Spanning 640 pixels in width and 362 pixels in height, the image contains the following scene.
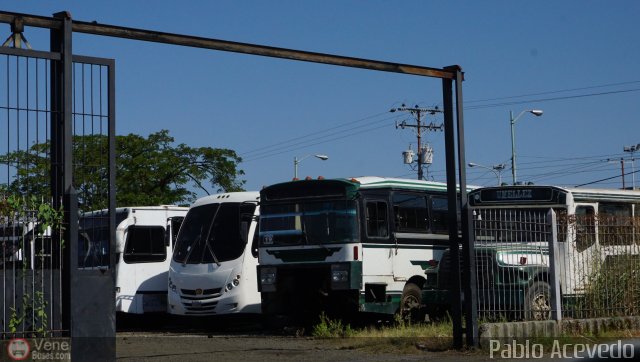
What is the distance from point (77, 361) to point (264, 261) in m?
9.64

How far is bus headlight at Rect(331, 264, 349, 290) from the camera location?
19.5 meters

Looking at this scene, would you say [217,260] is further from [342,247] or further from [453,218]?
[453,218]

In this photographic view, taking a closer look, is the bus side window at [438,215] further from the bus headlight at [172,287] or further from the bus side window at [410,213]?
the bus headlight at [172,287]

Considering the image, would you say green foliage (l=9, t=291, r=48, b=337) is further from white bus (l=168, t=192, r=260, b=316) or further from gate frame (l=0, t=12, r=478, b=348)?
white bus (l=168, t=192, r=260, b=316)

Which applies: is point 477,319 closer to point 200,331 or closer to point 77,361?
point 77,361

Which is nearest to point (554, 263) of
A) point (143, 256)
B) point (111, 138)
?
point (111, 138)

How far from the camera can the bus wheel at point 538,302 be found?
607 inches

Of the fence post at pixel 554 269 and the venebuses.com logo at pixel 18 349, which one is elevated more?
the fence post at pixel 554 269

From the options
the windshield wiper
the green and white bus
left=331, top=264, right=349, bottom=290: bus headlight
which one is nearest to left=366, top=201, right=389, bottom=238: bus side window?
left=331, top=264, right=349, bottom=290: bus headlight

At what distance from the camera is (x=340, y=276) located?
19.6 metres

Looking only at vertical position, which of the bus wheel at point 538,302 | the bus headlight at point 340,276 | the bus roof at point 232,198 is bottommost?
the bus wheel at point 538,302

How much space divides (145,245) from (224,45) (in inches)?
508

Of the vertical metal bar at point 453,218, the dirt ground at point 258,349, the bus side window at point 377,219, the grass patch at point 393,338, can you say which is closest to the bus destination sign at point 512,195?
the bus side window at point 377,219

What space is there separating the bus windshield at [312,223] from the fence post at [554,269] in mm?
5218
